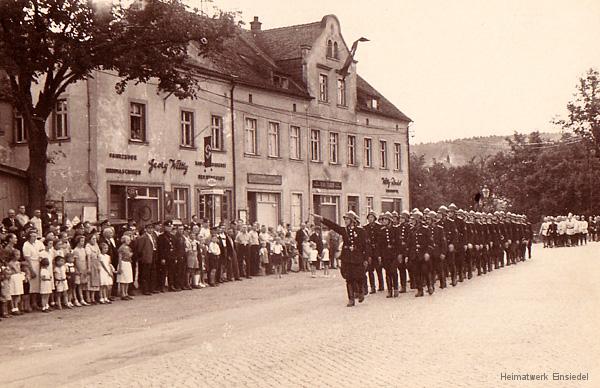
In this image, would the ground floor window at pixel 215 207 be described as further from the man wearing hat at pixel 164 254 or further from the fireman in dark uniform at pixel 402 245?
the fireman in dark uniform at pixel 402 245

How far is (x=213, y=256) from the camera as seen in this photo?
23.1m

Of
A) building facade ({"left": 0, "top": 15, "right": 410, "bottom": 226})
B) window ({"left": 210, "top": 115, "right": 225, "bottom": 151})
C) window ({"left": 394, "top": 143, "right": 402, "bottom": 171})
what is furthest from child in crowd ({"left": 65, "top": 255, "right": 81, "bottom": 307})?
window ({"left": 394, "top": 143, "right": 402, "bottom": 171})

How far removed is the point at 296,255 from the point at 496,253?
6.83 meters

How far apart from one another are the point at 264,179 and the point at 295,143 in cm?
385

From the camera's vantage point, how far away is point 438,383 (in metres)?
8.12

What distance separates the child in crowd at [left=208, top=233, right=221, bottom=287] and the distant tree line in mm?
17498

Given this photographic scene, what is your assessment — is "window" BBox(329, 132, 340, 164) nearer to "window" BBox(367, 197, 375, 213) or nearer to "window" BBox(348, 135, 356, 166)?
"window" BBox(348, 135, 356, 166)

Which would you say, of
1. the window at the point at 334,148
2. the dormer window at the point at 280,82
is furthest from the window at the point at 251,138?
the window at the point at 334,148

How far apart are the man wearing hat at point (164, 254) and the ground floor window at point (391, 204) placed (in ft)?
82.5

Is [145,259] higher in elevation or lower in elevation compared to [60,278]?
higher

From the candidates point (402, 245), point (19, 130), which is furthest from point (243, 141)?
point (402, 245)

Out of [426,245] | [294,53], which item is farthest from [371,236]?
[294,53]

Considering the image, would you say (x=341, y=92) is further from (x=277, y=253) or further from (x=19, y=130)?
(x=19, y=130)

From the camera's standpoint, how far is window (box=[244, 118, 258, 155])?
114 feet
